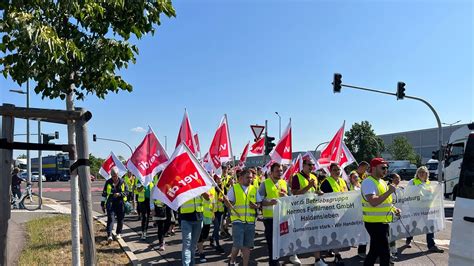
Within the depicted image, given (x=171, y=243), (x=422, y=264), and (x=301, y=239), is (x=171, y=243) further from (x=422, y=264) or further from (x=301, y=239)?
(x=422, y=264)

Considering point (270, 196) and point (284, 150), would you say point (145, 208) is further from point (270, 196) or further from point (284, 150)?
point (270, 196)

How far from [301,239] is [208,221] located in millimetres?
2375

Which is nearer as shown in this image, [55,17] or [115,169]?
[55,17]

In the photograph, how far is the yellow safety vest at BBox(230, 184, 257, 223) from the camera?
7.64 metres

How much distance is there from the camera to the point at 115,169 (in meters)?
11.8

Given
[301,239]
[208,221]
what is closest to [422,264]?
[301,239]

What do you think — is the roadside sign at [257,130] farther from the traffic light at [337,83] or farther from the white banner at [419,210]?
the traffic light at [337,83]

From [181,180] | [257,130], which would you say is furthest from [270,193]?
[257,130]

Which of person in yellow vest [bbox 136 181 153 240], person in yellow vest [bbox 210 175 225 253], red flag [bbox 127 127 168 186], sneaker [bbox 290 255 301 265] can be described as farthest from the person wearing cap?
person in yellow vest [bbox 136 181 153 240]

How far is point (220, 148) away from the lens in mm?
11508

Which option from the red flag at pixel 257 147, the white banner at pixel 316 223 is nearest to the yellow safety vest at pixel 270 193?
the white banner at pixel 316 223

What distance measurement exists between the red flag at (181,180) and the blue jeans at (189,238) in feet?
3.79

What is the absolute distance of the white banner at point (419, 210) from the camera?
9570 mm

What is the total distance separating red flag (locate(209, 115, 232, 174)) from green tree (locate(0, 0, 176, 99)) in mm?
5899
